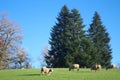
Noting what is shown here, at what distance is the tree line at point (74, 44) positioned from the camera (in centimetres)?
6855

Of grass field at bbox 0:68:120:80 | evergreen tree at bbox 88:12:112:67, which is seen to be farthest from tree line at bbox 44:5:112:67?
grass field at bbox 0:68:120:80

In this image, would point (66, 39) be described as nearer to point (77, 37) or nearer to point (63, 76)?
point (77, 37)

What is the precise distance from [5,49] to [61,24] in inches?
523

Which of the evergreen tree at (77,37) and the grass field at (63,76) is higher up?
the evergreen tree at (77,37)

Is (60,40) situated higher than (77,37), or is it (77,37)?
(77,37)

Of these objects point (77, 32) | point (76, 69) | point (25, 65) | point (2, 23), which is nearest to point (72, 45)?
point (77, 32)

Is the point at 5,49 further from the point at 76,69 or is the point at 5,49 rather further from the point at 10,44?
the point at 76,69

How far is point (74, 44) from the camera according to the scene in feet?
231

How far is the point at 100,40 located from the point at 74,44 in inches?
386

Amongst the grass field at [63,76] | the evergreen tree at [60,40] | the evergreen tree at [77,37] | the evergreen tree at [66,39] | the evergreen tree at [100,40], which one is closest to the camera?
the grass field at [63,76]

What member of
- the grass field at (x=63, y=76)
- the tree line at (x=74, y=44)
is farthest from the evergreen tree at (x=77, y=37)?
the grass field at (x=63, y=76)

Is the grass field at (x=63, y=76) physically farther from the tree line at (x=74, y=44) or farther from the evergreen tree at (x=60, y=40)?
the evergreen tree at (x=60, y=40)

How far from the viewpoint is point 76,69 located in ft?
159

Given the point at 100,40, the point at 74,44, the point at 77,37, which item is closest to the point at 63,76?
the point at 74,44
